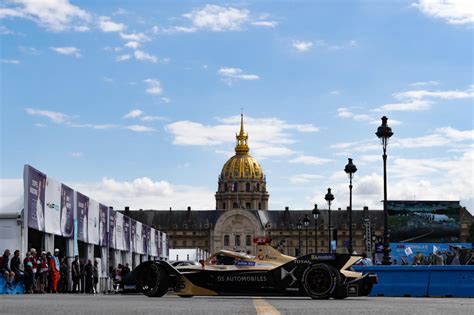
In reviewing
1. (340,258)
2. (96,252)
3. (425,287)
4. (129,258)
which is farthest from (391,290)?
(129,258)

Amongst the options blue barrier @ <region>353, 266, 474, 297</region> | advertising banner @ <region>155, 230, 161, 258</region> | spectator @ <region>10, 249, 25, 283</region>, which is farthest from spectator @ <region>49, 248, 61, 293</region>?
advertising banner @ <region>155, 230, 161, 258</region>

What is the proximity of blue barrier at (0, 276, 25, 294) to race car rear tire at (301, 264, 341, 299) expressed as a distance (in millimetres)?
11172

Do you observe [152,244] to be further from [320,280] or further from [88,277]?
[320,280]

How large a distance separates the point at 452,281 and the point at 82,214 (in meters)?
16.9

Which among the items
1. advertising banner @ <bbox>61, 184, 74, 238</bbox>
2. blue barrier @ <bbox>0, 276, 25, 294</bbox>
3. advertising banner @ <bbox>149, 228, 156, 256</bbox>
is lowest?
blue barrier @ <bbox>0, 276, 25, 294</bbox>

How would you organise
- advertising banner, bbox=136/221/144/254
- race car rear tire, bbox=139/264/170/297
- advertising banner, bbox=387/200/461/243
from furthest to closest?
advertising banner, bbox=387/200/461/243 → advertising banner, bbox=136/221/144/254 → race car rear tire, bbox=139/264/170/297

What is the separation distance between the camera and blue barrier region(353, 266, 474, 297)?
23.9 meters

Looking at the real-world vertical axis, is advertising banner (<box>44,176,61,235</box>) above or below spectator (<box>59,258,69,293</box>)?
above

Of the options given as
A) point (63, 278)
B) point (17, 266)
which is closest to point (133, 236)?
point (63, 278)

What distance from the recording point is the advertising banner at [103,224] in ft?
134

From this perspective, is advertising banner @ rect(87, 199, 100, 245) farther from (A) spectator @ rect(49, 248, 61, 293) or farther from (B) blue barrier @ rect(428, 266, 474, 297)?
(B) blue barrier @ rect(428, 266, 474, 297)

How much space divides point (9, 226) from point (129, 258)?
78.7 ft

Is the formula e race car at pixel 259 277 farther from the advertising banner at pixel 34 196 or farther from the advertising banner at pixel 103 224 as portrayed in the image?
the advertising banner at pixel 103 224

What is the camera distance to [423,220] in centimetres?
10331
